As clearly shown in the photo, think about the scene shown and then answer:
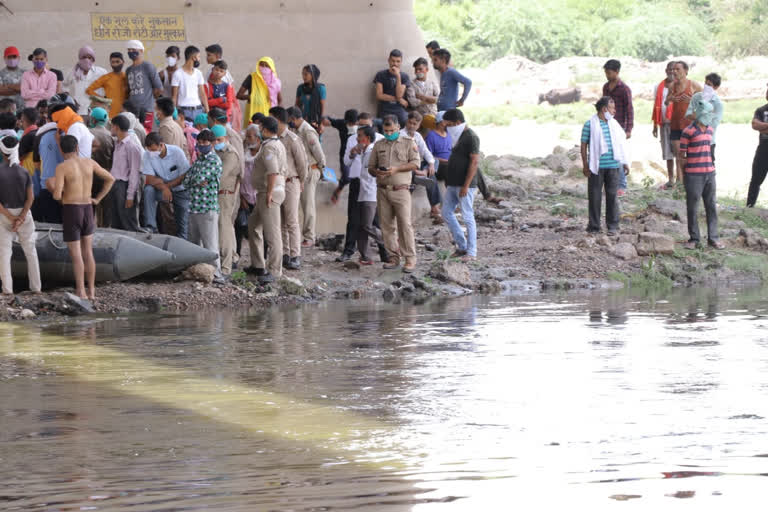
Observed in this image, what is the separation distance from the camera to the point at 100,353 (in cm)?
955

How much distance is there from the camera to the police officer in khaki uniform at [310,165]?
13.9 m

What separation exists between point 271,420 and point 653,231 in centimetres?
987

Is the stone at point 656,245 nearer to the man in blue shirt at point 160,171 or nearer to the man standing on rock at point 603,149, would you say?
the man standing on rock at point 603,149

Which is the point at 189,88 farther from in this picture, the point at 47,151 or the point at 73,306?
the point at 73,306

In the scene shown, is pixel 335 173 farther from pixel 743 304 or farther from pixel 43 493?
pixel 43 493

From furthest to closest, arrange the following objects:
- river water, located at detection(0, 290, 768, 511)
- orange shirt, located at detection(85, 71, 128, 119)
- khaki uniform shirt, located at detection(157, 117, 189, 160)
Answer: orange shirt, located at detection(85, 71, 128, 119), khaki uniform shirt, located at detection(157, 117, 189, 160), river water, located at detection(0, 290, 768, 511)

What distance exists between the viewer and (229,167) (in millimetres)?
12883

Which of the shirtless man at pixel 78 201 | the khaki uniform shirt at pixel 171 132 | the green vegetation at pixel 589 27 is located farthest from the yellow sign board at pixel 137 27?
the green vegetation at pixel 589 27

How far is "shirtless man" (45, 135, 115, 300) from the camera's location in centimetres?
1167

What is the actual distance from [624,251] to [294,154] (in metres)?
4.22

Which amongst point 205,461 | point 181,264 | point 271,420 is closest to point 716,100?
point 181,264

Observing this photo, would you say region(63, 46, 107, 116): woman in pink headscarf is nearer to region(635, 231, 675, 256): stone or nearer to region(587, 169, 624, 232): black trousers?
region(587, 169, 624, 232): black trousers

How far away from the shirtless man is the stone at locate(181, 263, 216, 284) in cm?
104

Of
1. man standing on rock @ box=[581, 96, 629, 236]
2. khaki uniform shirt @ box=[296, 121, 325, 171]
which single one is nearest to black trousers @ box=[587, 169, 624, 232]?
man standing on rock @ box=[581, 96, 629, 236]
